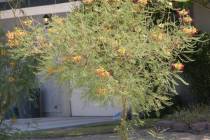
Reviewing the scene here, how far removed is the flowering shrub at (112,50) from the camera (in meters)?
6.80

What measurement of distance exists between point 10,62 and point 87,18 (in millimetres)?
1996

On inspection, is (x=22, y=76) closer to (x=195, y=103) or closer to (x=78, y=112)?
(x=195, y=103)

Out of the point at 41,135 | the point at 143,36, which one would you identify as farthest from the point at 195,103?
the point at 143,36

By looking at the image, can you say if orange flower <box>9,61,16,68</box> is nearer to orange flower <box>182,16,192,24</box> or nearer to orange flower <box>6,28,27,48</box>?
orange flower <box>6,28,27,48</box>

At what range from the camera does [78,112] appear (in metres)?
18.7

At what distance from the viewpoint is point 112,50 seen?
684cm

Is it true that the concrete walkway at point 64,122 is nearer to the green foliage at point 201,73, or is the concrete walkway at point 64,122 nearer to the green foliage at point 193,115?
the green foliage at point 201,73

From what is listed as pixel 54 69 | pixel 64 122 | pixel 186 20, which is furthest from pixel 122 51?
pixel 64 122

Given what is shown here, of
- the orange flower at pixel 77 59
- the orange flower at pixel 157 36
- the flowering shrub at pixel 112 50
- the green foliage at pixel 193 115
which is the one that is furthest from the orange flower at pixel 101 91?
the green foliage at pixel 193 115

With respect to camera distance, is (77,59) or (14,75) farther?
(14,75)

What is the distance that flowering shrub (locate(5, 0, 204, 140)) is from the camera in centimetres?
680

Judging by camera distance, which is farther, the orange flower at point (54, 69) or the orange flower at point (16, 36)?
the orange flower at point (16, 36)

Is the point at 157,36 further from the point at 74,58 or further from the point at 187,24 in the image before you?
the point at 74,58

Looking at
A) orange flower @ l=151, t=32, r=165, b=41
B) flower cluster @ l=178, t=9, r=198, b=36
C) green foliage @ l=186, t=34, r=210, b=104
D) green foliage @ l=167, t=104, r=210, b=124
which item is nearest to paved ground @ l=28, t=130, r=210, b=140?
green foliage @ l=167, t=104, r=210, b=124
